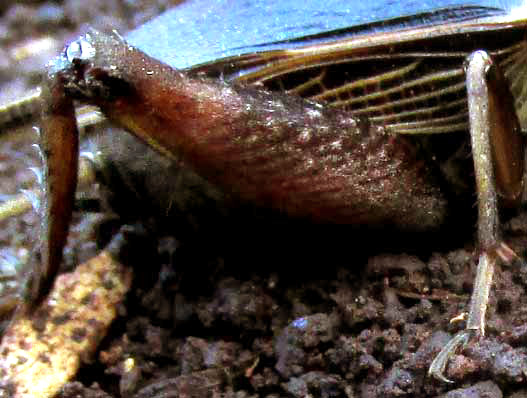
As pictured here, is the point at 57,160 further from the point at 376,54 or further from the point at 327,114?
the point at 376,54

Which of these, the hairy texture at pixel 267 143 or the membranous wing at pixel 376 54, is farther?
the membranous wing at pixel 376 54

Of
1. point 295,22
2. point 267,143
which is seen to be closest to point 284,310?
point 267,143

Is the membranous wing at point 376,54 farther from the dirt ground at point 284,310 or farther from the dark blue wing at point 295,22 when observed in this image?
the dirt ground at point 284,310

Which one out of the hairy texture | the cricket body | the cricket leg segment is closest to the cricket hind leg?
the cricket body

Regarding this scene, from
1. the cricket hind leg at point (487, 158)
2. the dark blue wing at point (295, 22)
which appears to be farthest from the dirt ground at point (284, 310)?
the dark blue wing at point (295, 22)

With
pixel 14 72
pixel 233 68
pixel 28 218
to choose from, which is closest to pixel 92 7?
pixel 14 72

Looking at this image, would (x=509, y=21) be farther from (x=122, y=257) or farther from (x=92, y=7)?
(x=92, y=7)

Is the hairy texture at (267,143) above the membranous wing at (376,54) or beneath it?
beneath

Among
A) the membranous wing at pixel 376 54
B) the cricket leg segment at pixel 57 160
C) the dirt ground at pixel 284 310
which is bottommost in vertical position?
the dirt ground at pixel 284 310
